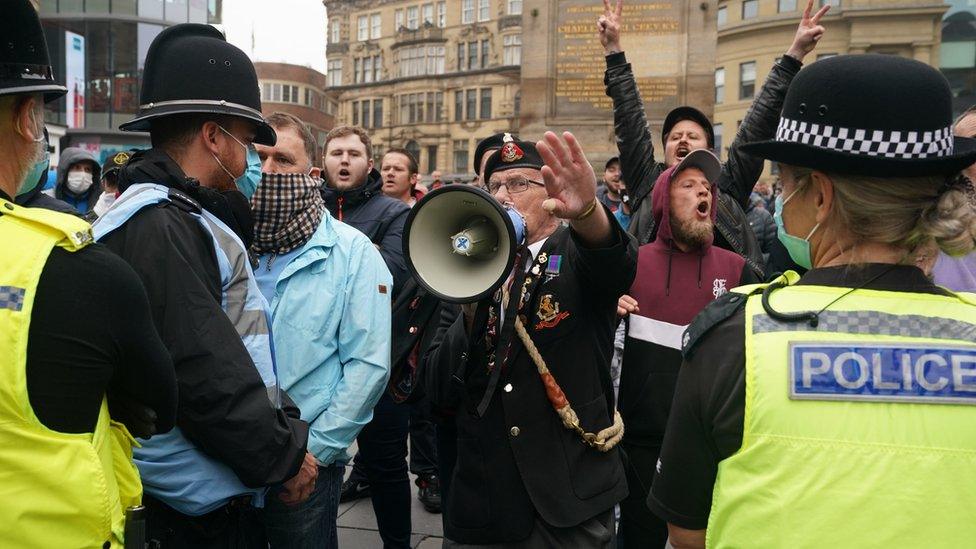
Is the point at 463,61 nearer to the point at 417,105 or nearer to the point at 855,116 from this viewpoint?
the point at 417,105

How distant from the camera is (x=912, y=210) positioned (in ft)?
5.41

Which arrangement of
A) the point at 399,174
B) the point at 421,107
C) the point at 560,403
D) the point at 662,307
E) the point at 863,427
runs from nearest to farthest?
the point at 863,427
the point at 560,403
the point at 662,307
the point at 399,174
the point at 421,107

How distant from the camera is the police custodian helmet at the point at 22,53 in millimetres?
1796

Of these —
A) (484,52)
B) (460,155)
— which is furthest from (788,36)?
(460,155)

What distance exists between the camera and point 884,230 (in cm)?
165

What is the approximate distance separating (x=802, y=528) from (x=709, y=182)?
2.59 meters

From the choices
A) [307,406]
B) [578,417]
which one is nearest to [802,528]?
[578,417]

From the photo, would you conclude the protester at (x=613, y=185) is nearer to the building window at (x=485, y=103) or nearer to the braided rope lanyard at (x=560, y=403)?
the braided rope lanyard at (x=560, y=403)

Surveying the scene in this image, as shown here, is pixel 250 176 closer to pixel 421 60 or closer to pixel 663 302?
pixel 663 302

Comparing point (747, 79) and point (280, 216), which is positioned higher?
point (747, 79)

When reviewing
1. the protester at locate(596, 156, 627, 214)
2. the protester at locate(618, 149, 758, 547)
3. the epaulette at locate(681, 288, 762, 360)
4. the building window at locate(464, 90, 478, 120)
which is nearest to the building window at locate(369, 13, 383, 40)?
the building window at locate(464, 90, 478, 120)

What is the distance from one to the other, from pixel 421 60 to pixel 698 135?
6981 cm

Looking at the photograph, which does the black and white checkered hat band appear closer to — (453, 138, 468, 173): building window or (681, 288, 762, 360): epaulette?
(681, 288, 762, 360): epaulette

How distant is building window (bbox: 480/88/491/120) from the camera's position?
6612cm
